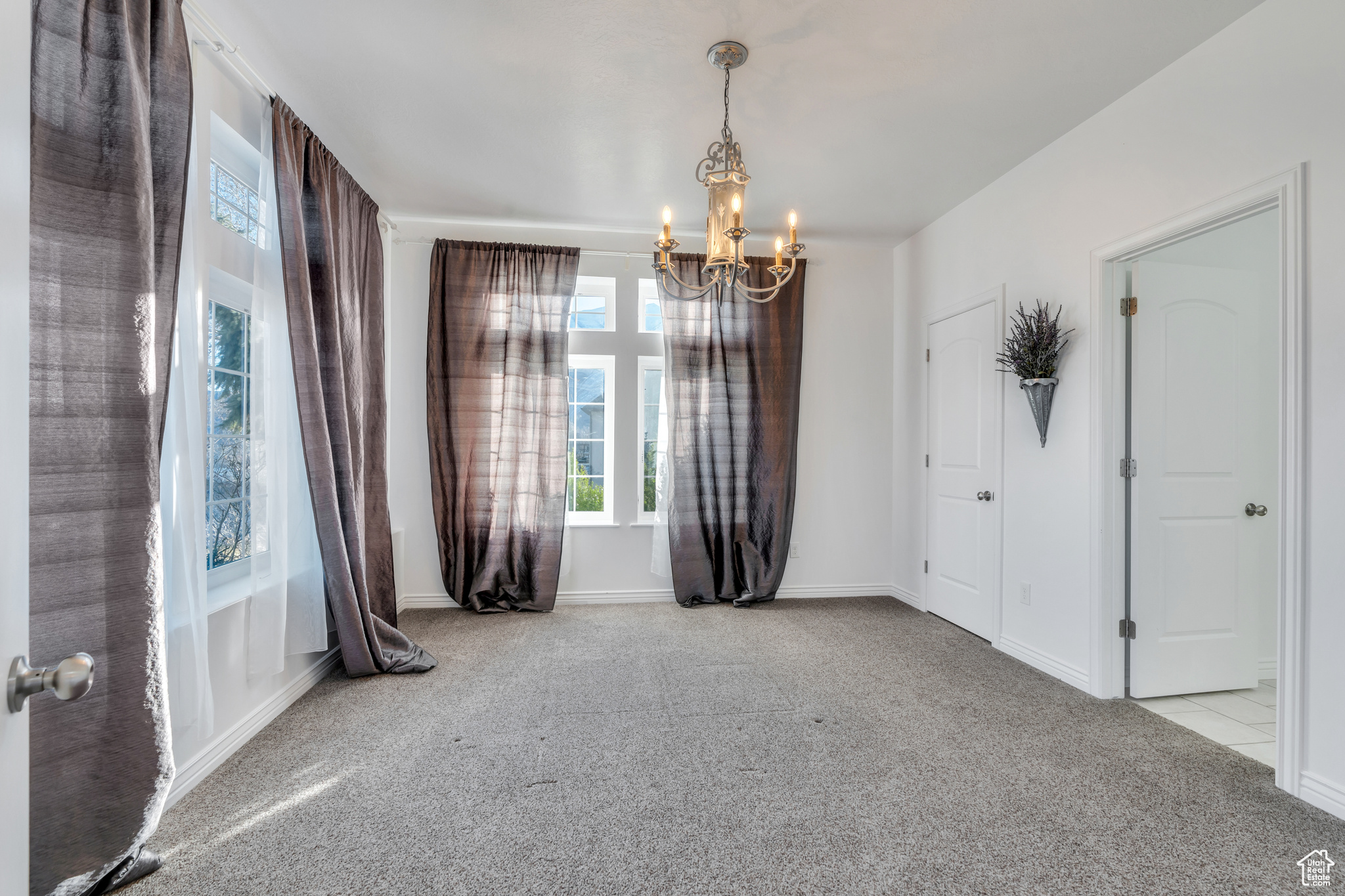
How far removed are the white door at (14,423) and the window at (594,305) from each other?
3727 millimetres

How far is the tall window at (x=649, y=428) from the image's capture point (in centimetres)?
445

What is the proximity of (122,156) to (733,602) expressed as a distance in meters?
3.78

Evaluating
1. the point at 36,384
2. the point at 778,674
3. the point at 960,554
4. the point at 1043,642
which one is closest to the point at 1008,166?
the point at 960,554

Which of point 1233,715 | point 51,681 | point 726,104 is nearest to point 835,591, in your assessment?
point 1233,715

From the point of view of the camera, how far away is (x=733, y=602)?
4.31 m

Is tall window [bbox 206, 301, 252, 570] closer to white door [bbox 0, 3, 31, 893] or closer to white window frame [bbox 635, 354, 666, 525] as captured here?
white door [bbox 0, 3, 31, 893]

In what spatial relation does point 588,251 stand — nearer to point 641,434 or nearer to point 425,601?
point 641,434

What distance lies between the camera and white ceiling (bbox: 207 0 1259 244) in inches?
85.7

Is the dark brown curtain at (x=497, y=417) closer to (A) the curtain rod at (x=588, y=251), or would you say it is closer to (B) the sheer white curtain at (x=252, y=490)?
(A) the curtain rod at (x=588, y=251)

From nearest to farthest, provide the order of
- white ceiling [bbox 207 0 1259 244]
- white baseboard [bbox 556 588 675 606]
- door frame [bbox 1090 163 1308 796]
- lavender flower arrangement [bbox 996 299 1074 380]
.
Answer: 1. door frame [bbox 1090 163 1308 796]
2. white ceiling [bbox 207 0 1259 244]
3. lavender flower arrangement [bbox 996 299 1074 380]
4. white baseboard [bbox 556 588 675 606]

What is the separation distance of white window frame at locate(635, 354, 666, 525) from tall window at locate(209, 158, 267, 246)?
242 centimetres

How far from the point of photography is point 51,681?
2.19ft

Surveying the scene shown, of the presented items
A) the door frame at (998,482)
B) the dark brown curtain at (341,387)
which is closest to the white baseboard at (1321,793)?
the door frame at (998,482)

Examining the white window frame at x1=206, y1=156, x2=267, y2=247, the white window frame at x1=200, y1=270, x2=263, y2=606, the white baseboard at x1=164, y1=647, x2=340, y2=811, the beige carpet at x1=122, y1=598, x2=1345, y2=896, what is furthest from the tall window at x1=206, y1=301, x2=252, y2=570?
the beige carpet at x1=122, y1=598, x2=1345, y2=896
